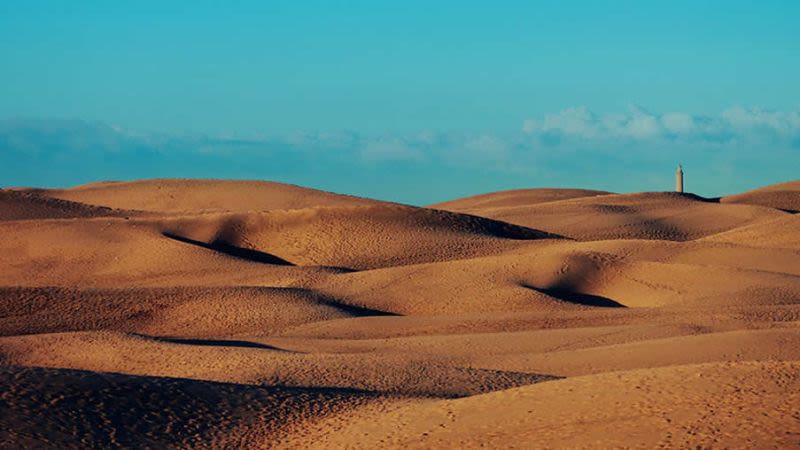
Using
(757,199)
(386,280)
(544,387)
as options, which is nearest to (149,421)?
(544,387)

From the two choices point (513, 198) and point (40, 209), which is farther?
point (513, 198)

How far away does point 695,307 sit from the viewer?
1795 cm

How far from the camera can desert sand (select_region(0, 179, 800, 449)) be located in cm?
830

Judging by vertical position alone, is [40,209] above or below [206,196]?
below

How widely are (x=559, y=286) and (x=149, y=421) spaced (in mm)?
12505

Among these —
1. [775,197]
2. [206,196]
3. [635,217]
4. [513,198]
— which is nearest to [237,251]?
[206,196]

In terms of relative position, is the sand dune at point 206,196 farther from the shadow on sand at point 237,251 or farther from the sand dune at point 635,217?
the shadow on sand at point 237,251

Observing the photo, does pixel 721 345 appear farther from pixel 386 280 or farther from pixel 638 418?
pixel 386 280

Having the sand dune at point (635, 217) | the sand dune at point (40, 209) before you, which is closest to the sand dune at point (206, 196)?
the sand dune at point (635, 217)

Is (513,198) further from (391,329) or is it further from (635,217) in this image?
(391,329)

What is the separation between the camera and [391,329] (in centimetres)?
1658

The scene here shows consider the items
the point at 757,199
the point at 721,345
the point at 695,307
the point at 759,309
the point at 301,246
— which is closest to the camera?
the point at 721,345

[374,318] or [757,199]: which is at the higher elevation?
[757,199]

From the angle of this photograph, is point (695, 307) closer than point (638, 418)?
No
